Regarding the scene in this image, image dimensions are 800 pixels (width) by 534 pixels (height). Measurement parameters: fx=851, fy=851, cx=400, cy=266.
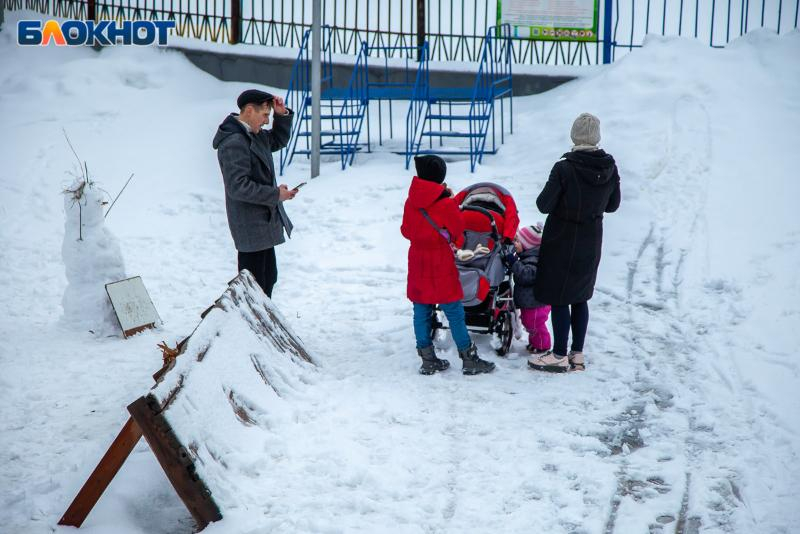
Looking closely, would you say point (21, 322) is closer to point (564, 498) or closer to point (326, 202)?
point (326, 202)

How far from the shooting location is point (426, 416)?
471cm

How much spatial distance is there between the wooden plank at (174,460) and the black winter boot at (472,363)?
2.29 metres

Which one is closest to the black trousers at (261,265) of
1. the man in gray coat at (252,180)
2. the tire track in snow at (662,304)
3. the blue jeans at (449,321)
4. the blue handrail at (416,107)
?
the man in gray coat at (252,180)

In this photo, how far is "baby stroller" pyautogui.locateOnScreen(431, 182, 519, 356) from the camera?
5.66 meters

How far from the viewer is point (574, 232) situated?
17.2 ft

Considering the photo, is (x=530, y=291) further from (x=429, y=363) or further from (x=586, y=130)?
(x=586, y=130)

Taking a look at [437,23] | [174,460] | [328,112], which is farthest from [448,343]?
[437,23]

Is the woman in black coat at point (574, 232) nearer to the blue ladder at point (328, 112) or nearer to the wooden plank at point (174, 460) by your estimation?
the wooden plank at point (174, 460)

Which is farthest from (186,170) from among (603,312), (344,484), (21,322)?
(344,484)

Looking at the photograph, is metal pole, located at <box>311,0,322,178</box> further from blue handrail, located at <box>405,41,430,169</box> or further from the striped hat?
the striped hat

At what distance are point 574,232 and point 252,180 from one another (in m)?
2.02

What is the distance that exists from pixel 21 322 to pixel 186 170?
4.29 m

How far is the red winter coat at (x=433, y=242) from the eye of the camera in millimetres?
5168

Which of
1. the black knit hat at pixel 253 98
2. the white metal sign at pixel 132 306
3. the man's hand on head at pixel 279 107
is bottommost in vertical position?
the white metal sign at pixel 132 306
